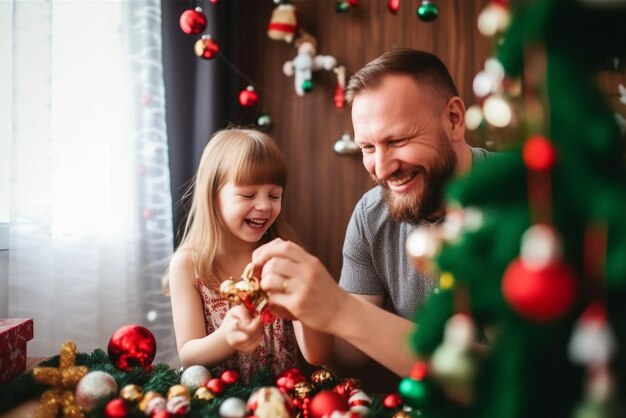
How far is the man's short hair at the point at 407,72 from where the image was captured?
1267 mm

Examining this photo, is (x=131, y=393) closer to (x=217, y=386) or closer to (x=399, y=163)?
(x=217, y=386)

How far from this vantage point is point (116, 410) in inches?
28.4

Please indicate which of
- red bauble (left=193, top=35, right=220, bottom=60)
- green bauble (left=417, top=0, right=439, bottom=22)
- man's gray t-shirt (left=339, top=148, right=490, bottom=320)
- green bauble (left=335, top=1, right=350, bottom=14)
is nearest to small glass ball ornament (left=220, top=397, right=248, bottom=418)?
man's gray t-shirt (left=339, top=148, right=490, bottom=320)

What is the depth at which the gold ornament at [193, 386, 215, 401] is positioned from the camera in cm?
83

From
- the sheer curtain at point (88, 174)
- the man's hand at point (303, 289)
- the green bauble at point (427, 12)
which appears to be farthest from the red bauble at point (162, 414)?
the green bauble at point (427, 12)

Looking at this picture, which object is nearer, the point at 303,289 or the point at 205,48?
the point at 303,289

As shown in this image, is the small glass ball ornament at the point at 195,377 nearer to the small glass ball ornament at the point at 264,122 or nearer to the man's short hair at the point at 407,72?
the man's short hair at the point at 407,72

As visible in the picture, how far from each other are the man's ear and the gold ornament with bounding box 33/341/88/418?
1.01 meters

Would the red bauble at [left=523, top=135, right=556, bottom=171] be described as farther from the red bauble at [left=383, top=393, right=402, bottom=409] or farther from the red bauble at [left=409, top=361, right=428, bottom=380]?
the red bauble at [left=383, top=393, right=402, bottom=409]

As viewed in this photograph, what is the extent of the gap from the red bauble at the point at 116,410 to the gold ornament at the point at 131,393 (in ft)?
0.13

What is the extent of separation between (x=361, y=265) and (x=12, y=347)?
2.91 feet

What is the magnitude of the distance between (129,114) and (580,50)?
5.13 feet

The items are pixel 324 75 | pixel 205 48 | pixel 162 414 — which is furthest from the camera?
pixel 324 75

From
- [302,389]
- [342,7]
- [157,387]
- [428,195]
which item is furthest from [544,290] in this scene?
[342,7]
